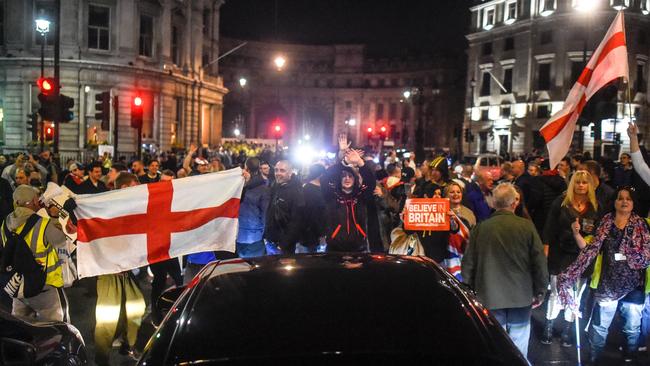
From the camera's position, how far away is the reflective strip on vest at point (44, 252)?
6.12 meters

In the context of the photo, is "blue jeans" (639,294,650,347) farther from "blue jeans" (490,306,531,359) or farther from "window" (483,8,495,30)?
"window" (483,8,495,30)

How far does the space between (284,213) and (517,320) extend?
3176 mm

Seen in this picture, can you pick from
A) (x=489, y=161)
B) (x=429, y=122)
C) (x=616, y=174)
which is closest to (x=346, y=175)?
(x=616, y=174)

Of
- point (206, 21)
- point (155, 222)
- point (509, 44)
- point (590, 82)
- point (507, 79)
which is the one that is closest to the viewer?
point (155, 222)

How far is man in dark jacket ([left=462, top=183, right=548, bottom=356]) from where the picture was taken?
5.76 meters

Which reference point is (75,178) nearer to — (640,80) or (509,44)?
(640,80)

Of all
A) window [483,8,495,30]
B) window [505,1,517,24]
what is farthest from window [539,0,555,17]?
window [483,8,495,30]

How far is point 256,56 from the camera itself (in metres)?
93.4

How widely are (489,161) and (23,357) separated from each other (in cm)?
3136

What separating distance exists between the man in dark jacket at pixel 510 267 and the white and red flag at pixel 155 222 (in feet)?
8.86

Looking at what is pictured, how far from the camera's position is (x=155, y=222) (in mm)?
6727

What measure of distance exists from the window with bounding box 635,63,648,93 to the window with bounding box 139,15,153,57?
41.6m

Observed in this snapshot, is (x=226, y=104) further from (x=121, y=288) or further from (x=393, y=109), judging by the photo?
(x=121, y=288)

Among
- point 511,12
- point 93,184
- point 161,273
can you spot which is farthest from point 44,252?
point 511,12
